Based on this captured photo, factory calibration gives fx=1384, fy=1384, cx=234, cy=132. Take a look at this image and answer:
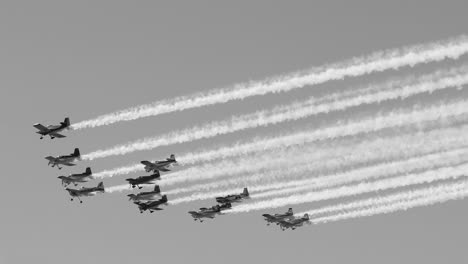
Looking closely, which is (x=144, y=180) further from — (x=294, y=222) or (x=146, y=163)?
(x=294, y=222)

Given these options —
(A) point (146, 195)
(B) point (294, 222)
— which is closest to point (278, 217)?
(B) point (294, 222)

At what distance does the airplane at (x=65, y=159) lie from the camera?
318ft

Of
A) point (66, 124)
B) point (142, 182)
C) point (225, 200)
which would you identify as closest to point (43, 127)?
point (66, 124)

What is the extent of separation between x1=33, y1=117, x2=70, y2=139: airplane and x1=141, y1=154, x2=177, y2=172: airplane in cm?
588

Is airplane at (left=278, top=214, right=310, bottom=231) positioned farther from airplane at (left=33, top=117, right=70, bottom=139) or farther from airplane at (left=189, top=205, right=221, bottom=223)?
airplane at (left=33, top=117, right=70, bottom=139)

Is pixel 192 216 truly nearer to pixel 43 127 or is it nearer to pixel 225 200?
pixel 225 200

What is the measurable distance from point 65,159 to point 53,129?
296 cm

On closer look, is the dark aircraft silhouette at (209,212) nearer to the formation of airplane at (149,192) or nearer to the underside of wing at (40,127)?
the formation of airplane at (149,192)

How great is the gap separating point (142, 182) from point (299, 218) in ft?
38.3

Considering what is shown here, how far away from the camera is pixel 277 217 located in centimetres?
10225

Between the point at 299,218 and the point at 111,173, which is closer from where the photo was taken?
the point at 111,173

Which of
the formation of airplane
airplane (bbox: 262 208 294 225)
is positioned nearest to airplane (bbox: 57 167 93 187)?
the formation of airplane

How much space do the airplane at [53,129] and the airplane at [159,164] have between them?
588 cm

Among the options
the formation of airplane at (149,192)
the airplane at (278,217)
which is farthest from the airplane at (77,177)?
the airplane at (278,217)
